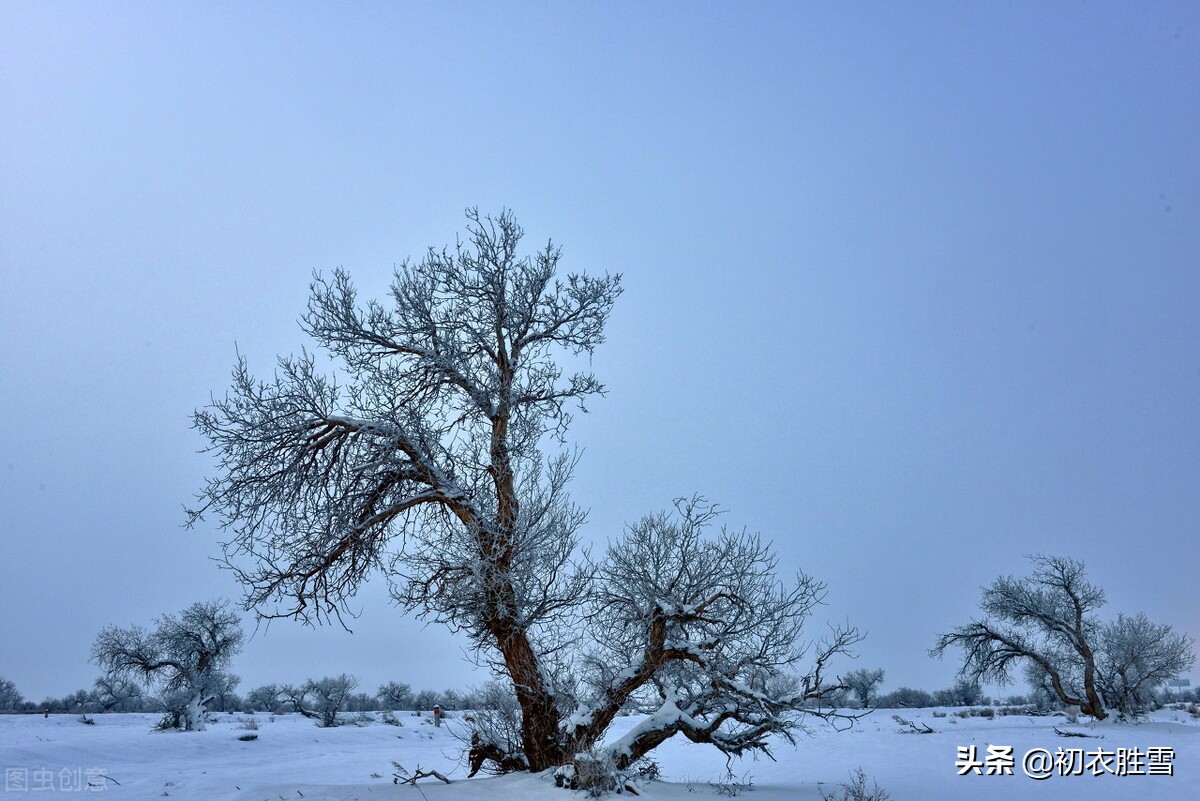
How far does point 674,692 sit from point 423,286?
289 inches

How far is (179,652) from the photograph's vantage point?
2912 centimetres

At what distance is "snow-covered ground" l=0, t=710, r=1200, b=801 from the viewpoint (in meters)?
9.69

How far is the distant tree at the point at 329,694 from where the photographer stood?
1320 inches

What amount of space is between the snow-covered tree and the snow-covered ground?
265cm

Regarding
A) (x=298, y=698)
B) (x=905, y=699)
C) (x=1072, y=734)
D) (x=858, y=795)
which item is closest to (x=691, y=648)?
(x=858, y=795)

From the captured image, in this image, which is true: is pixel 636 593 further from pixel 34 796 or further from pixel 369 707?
pixel 369 707

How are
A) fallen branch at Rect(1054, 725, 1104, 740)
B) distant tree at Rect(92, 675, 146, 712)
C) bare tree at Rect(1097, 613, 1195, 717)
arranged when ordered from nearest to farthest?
fallen branch at Rect(1054, 725, 1104, 740) → bare tree at Rect(1097, 613, 1195, 717) → distant tree at Rect(92, 675, 146, 712)

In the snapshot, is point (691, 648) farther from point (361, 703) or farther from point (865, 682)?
point (361, 703)

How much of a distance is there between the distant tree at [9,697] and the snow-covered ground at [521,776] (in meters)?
19.8

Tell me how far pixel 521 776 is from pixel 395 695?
4758cm

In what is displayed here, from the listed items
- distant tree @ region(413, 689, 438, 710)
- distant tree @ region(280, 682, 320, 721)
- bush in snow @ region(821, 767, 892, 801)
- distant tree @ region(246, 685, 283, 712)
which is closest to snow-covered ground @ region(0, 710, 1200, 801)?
bush in snow @ region(821, 767, 892, 801)

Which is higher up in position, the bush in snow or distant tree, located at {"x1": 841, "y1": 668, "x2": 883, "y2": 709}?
the bush in snow

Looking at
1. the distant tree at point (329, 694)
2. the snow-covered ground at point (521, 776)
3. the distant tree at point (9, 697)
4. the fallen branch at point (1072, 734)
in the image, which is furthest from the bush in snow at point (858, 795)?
the distant tree at point (9, 697)

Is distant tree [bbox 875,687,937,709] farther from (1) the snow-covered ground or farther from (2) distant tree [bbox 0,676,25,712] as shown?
(2) distant tree [bbox 0,676,25,712]
